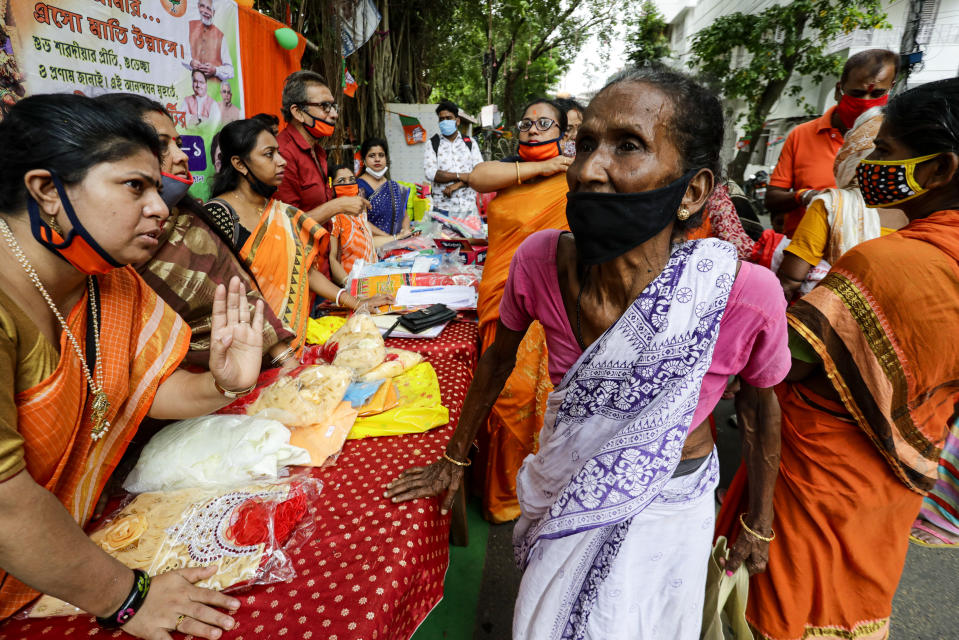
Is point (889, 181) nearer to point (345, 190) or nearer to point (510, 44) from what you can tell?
point (345, 190)

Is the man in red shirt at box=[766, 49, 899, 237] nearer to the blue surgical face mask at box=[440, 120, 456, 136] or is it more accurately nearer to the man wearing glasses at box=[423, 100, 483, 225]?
the man wearing glasses at box=[423, 100, 483, 225]

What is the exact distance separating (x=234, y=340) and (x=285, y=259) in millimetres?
1434

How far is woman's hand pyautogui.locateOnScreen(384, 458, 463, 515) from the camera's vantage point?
1440mm

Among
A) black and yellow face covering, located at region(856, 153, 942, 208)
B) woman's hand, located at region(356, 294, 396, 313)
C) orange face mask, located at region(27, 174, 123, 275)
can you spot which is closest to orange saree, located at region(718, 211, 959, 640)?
black and yellow face covering, located at region(856, 153, 942, 208)

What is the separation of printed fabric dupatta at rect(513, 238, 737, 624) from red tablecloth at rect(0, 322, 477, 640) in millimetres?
333

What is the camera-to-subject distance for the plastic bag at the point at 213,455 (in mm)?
1354

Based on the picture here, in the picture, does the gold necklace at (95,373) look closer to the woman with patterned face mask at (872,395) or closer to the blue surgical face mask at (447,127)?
the woman with patterned face mask at (872,395)

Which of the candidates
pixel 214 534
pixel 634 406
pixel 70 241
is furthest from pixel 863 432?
pixel 70 241

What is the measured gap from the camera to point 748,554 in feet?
4.78

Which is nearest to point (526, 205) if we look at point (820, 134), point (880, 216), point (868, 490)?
point (880, 216)

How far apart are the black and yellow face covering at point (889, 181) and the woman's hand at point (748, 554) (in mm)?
1125

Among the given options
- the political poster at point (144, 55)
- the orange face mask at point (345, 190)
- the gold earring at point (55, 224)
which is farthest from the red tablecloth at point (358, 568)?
the orange face mask at point (345, 190)

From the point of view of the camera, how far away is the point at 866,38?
520 inches

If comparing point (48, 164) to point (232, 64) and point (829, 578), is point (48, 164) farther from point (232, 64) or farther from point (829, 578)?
point (232, 64)
